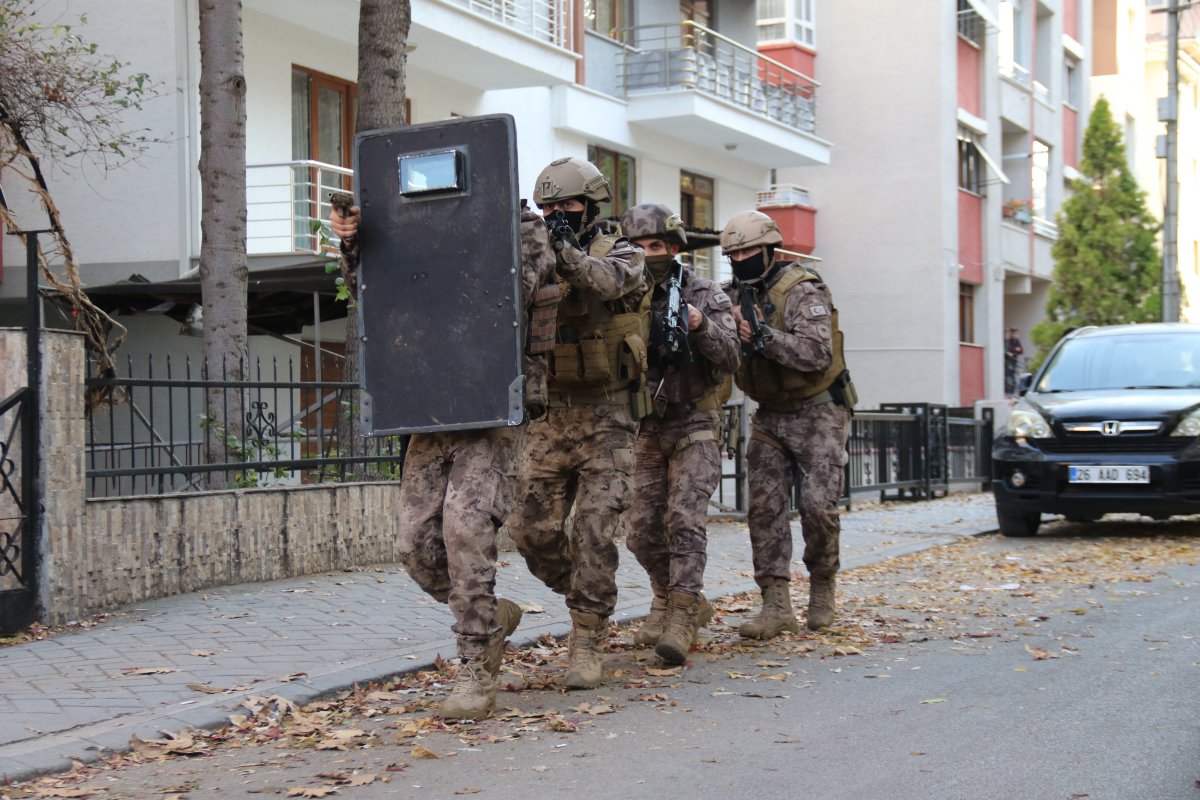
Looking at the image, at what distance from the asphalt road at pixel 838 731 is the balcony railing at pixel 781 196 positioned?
22.2 m

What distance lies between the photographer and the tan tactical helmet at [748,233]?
24.7ft

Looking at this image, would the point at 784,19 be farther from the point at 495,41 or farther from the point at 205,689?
the point at 205,689

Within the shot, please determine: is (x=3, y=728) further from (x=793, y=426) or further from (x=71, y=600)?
(x=793, y=426)

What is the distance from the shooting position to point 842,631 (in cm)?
768

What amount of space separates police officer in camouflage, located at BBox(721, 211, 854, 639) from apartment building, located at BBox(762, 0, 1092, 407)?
22.7m

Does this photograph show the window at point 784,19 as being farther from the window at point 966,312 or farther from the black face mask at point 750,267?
the black face mask at point 750,267

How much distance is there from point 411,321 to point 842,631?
3.09 metres

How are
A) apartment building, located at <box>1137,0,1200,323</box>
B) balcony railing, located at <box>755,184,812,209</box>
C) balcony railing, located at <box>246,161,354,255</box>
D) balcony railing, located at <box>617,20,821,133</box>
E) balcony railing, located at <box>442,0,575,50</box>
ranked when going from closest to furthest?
1. balcony railing, located at <box>246,161,354,255</box>
2. balcony railing, located at <box>442,0,575,50</box>
3. balcony railing, located at <box>617,20,821,133</box>
4. balcony railing, located at <box>755,184,812,209</box>
5. apartment building, located at <box>1137,0,1200,323</box>

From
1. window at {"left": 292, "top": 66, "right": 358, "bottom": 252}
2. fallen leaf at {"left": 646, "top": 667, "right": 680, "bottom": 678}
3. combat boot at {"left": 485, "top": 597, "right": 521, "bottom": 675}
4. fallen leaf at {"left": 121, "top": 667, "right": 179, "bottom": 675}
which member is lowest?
fallen leaf at {"left": 646, "top": 667, "right": 680, "bottom": 678}

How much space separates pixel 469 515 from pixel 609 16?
19.4m

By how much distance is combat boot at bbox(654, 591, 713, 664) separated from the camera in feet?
21.5

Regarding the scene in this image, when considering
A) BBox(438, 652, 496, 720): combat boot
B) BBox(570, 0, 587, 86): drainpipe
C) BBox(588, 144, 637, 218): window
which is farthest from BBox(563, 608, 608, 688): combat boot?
BBox(588, 144, 637, 218): window

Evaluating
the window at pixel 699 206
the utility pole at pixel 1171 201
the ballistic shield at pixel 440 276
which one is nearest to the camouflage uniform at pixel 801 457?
the ballistic shield at pixel 440 276

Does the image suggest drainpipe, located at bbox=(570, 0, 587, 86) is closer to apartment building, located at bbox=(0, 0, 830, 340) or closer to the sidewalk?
apartment building, located at bbox=(0, 0, 830, 340)
